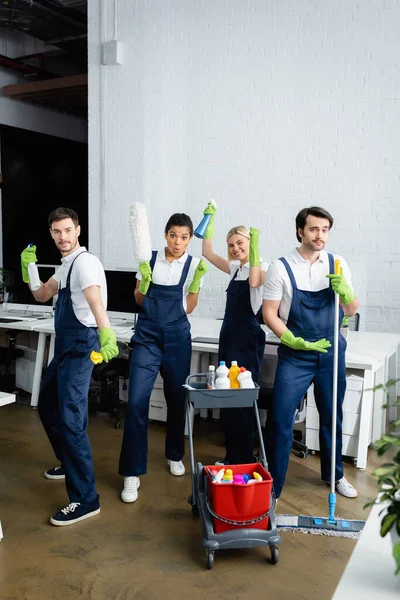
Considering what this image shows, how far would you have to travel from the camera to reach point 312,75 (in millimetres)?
5199

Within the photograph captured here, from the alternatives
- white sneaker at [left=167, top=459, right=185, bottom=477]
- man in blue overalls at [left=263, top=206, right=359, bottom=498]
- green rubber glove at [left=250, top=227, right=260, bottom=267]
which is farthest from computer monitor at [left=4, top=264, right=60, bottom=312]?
man in blue overalls at [left=263, top=206, right=359, bottom=498]

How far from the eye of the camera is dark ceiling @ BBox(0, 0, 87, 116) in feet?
21.2

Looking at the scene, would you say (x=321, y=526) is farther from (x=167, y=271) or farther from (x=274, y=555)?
(x=167, y=271)

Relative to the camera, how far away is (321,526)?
9.66ft

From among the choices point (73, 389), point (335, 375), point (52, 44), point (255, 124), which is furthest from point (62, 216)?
point (52, 44)

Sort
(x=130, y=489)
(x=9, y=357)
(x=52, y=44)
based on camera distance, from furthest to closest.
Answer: (x=52, y=44)
(x=9, y=357)
(x=130, y=489)

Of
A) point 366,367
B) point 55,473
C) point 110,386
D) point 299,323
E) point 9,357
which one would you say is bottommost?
point 55,473

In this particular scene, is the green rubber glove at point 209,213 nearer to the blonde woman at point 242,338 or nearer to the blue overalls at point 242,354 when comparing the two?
the blonde woman at point 242,338

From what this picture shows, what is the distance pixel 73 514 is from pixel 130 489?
39cm

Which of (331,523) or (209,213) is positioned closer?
(331,523)

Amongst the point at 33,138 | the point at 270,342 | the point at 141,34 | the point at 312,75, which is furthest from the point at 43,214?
the point at 270,342

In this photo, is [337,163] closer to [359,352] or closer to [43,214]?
[359,352]

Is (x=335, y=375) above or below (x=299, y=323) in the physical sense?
below

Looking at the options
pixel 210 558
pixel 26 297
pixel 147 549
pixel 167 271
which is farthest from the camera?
pixel 26 297
